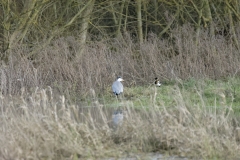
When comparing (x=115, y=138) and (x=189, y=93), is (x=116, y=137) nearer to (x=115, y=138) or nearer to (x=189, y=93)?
(x=115, y=138)

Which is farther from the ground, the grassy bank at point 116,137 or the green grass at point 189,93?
the green grass at point 189,93

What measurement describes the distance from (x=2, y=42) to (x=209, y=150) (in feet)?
32.8

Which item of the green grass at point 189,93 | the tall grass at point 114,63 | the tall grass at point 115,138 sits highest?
the tall grass at point 114,63

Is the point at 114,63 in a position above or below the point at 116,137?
above

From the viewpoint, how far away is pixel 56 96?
1473cm

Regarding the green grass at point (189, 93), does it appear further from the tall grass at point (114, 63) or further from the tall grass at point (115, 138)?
the tall grass at point (115, 138)

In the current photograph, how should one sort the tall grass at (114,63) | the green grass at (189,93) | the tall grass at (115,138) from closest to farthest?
the tall grass at (115,138)
the green grass at (189,93)
the tall grass at (114,63)

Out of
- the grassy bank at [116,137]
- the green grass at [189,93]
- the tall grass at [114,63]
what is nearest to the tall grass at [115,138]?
the grassy bank at [116,137]

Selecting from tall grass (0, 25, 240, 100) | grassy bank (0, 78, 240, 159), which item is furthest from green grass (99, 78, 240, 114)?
grassy bank (0, 78, 240, 159)

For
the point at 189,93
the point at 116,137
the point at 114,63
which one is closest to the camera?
the point at 116,137

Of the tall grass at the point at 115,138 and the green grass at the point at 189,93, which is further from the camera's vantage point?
the green grass at the point at 189,93

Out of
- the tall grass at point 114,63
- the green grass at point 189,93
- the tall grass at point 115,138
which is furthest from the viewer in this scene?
the tall grass at point 114,63

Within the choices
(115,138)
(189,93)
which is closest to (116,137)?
(115,138)

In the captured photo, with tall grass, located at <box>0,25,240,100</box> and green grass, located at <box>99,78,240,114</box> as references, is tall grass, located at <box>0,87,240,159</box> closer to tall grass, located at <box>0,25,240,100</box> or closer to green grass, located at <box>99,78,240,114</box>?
green grass, located at <box>99,78,240,114</box>
